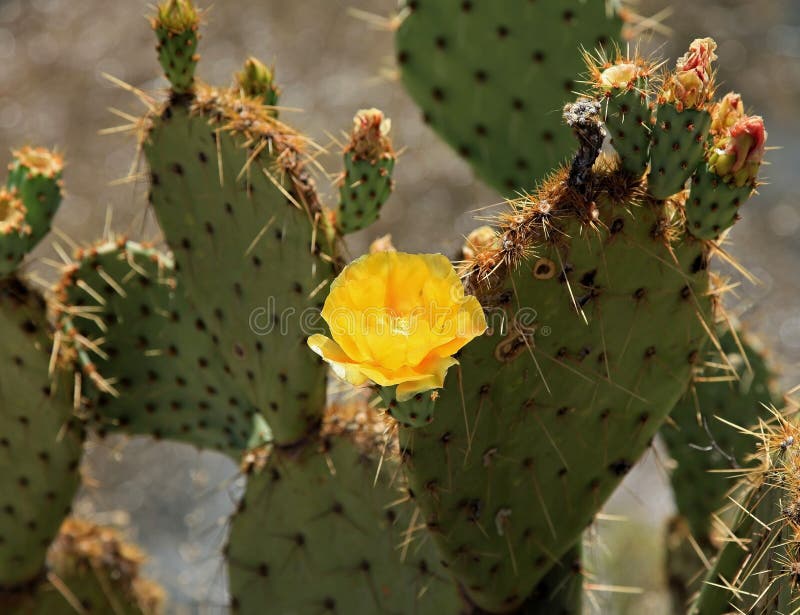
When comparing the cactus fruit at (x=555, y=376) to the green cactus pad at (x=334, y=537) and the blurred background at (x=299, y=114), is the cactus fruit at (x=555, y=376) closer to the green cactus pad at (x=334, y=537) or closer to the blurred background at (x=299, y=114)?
the green cactus pad at (x=334, y=537)

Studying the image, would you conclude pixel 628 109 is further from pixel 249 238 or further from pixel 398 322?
pixel 249 238

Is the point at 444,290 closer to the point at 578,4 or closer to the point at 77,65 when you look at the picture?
the point at 578,4

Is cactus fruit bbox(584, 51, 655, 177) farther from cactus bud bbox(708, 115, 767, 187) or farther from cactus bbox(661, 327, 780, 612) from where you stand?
cactus bbox(661, 327, 780, 612)

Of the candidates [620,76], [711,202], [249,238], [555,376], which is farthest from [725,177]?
[249,238]

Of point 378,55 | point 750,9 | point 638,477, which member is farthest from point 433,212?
point 750,9

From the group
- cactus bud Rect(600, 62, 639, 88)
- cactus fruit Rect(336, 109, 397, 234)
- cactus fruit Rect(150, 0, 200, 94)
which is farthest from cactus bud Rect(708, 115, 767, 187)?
cactus fruit Rect(150, 0, 200, 94)
